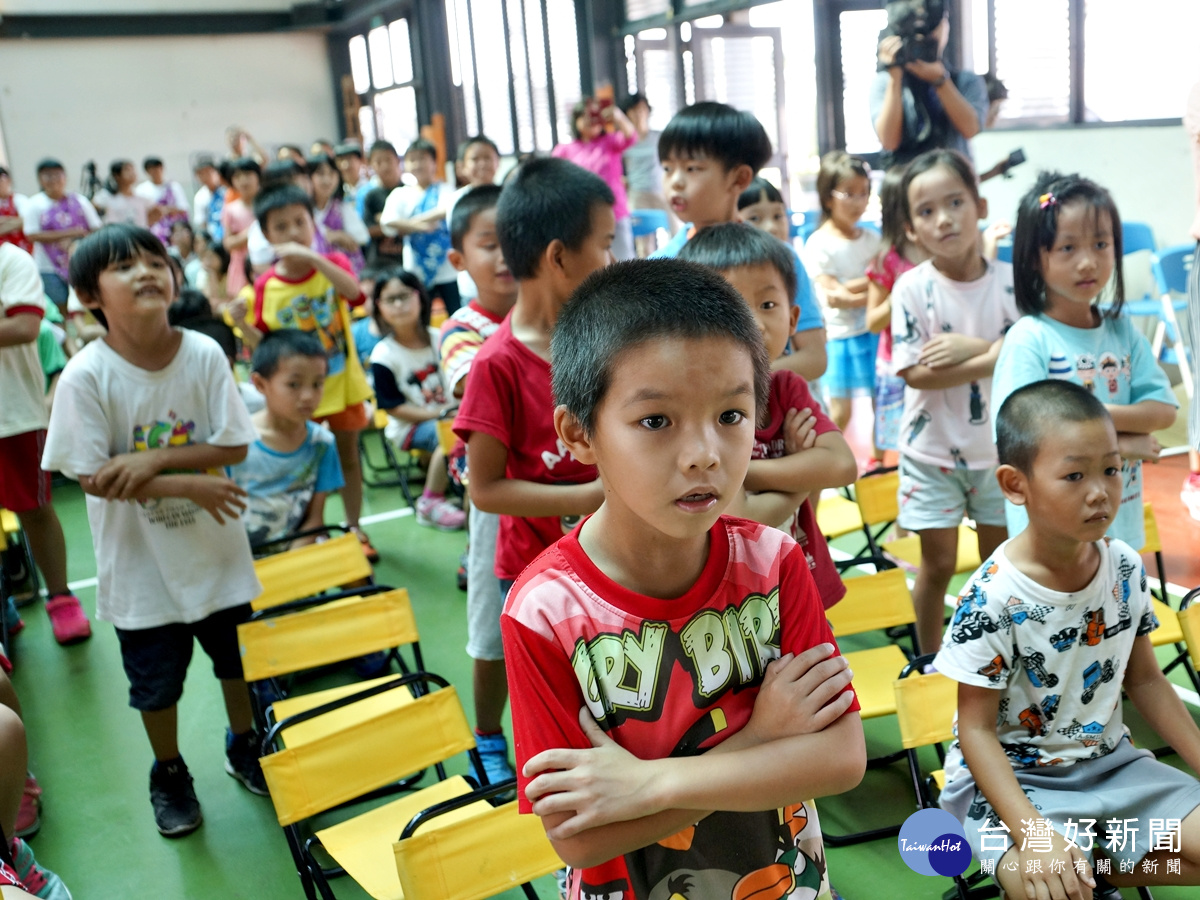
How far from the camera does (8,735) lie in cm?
171

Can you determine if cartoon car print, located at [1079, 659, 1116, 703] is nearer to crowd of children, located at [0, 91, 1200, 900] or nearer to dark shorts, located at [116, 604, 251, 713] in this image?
crowd of children, located at [0, 91, 1200, 900]

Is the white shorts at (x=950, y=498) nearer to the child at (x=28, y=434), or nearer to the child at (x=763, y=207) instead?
the child at (x=763, y=207)

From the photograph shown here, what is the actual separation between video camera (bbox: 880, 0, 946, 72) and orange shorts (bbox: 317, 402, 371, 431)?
245cm

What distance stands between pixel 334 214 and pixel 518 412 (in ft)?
17.8

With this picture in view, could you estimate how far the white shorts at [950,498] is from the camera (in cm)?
259

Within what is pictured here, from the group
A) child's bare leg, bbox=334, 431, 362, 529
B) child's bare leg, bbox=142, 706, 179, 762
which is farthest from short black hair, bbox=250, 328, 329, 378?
child's bare leg, bbox=142, 706, 179, 762

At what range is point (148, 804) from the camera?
8.72ft

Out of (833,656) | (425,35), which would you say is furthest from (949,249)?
(425,35)

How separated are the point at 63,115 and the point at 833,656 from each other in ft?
53.5

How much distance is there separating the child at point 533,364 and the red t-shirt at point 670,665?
2.20 feet

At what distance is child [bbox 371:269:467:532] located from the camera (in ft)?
14.9

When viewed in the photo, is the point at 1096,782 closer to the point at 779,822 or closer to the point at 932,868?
the point at 932,868

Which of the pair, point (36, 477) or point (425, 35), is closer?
point (36, 477)

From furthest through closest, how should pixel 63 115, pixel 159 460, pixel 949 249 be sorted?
1. pixel 63 115
2. pixel 949 249
3. pixel 159 460
